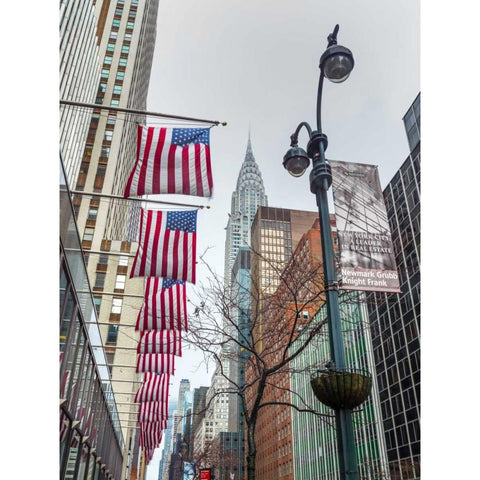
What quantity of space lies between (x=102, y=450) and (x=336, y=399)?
62.1ft

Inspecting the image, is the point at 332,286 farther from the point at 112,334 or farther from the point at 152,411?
the point at 112,334

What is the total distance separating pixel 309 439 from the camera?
68750 millimetres

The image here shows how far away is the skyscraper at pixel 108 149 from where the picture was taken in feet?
131

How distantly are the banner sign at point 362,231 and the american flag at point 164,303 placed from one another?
8.66 meters

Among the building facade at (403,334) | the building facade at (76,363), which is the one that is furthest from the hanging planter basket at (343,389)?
the building facade at (403,334)

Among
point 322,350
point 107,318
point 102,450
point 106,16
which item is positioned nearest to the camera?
point 102,450

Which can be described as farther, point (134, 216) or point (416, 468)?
point (134, 216)

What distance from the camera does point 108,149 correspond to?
56.2m

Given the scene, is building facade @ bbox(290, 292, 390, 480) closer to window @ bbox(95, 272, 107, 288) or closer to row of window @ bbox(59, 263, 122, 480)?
row of window @ bbox(59, 263, 122, 480)

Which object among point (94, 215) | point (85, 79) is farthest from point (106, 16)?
point (94, 215)

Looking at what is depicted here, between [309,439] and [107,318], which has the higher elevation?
[107,318]

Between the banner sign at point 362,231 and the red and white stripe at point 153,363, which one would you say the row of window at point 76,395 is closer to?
the red and white stripe at point 153,363

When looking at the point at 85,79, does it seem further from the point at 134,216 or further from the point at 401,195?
the point at 401,195
